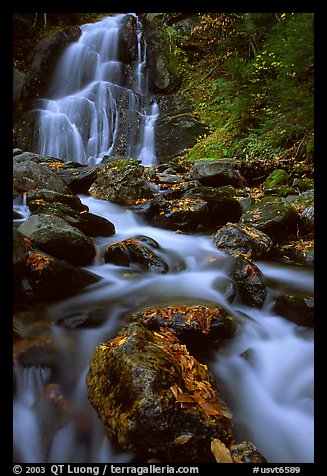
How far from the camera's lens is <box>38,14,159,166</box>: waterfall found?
1478 cm

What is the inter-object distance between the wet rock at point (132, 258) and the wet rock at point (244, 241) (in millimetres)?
1326

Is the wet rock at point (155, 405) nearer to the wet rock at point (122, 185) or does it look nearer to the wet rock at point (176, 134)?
the wet rock at point (122, 185)

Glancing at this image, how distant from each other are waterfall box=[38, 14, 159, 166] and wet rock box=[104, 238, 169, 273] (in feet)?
33.2

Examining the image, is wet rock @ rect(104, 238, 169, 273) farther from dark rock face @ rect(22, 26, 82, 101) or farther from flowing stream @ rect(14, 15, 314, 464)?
→ dark rock face @ rect(22, 26, 82, 101)

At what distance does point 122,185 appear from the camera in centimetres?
855

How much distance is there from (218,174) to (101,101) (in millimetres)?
9912

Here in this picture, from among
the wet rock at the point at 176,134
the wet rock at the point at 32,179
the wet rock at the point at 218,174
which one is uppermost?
the wet rock at the point at 176,134

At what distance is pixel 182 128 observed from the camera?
1536 centimetres

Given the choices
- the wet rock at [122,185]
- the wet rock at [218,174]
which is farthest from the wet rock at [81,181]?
the wet rock at [218,174]

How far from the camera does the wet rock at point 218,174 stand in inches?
363

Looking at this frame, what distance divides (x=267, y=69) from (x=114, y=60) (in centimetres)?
1120

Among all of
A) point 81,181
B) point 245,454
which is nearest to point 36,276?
point 245,454

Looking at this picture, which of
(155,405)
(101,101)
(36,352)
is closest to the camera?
(155,405)

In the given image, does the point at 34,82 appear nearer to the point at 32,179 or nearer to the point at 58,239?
the point at 32,179
